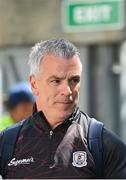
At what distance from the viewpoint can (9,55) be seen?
38.5 feet

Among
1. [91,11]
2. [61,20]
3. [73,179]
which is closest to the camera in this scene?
[73,179]

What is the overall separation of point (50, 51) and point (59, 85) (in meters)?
0.16

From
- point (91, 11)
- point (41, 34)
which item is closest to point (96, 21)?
point (91, 11)

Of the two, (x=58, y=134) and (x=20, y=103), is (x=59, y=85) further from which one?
(x=20, y=103)

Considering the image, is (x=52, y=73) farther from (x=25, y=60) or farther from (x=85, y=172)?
(x=25, y=60)

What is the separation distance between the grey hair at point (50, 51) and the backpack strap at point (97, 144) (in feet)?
1.07

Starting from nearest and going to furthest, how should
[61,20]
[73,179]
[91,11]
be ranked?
[73,179]
[91,11]
[61,20]

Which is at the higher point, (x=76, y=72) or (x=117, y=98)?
(x=76, y=72)

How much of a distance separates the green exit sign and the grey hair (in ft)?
21.9

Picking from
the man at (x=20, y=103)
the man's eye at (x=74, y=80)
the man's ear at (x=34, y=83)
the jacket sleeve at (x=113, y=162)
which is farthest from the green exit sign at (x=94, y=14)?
the jacket sleeve at (x=113, y=162)

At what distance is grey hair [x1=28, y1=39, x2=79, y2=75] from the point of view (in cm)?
356

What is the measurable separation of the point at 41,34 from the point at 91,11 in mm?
1288

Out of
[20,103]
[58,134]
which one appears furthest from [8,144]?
[20,103]

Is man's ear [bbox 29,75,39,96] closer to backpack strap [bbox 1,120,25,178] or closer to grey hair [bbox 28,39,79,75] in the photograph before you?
grey hair [bbox 28,39,79,75]
